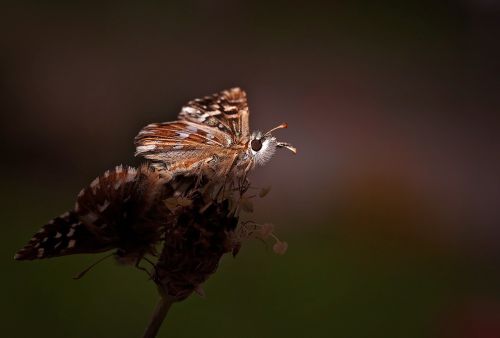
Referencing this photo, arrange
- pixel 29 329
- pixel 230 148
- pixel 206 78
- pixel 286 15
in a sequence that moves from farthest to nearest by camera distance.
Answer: pixel 286 15 < pixel 206 78 < pixel 29 329 < pixel 230 148

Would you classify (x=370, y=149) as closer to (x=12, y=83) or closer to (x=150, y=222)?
(x=12, y=83)

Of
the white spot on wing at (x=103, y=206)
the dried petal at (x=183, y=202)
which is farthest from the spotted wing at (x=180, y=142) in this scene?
the white spot on wing at (x=103, y=206)

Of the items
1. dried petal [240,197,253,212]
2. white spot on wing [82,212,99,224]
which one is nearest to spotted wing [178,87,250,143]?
dried petal [240,197,253,212]

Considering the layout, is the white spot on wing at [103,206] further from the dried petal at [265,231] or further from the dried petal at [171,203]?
the dried petal at [265,231]

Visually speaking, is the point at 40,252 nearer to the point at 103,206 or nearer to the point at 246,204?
the point at 103,206

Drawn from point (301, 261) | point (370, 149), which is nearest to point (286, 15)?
point (370, 149)

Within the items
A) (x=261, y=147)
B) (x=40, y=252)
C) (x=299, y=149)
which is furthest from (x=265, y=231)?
(x=299, y=149)
